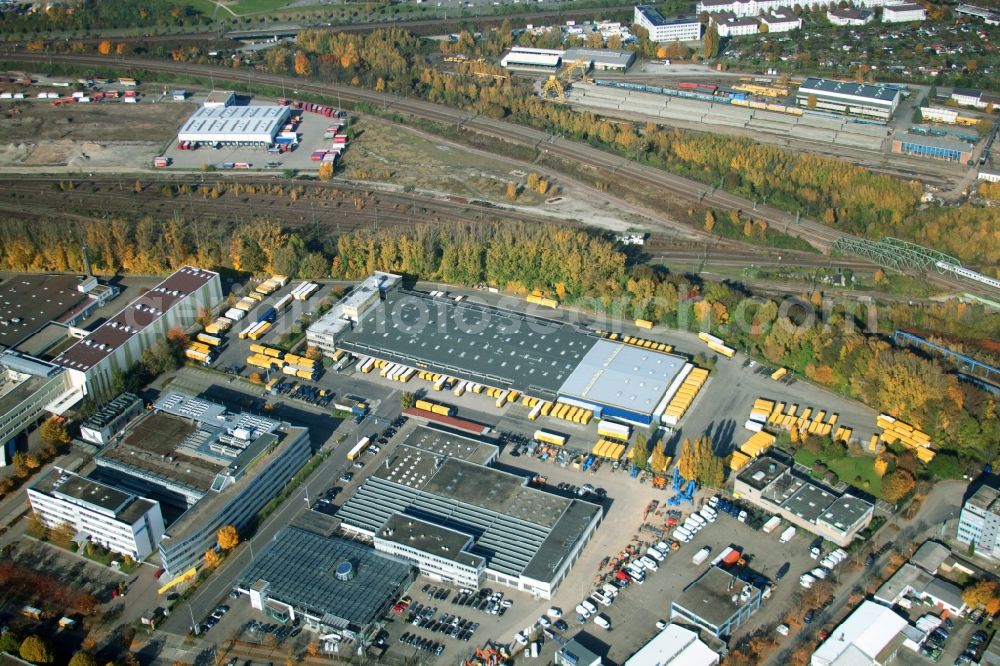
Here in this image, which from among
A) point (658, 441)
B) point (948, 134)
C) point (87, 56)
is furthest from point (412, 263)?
point (87, 56)

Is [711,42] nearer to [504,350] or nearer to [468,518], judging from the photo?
[504,350]

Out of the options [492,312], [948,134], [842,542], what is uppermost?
[948,134]

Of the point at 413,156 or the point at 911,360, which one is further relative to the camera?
the point at 413,156

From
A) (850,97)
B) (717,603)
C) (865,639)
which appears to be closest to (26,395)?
(717,603)

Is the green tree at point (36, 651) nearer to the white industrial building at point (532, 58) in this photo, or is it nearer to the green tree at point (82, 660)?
the green tree at point (82, 660)

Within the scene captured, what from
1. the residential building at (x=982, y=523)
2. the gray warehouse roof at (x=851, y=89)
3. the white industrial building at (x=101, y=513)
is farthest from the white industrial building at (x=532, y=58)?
the white industrial building at (x=101, y=513)

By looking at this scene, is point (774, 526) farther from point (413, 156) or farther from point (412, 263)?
point (413, 156)
